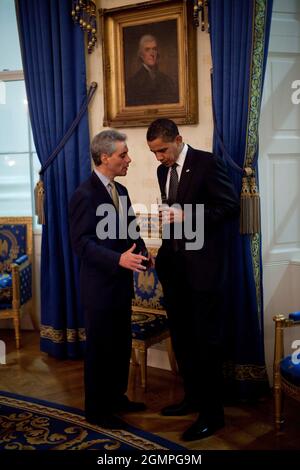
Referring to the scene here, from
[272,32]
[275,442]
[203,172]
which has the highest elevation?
[272,32]

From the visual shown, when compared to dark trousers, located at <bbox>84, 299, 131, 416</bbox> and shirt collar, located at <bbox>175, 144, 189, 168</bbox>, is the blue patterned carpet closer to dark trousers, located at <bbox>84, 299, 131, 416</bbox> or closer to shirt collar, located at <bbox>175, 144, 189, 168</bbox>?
dark trousers, located at <bbox>84, 299, 131, 416</bbox>

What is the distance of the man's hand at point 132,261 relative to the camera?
3.13 meters

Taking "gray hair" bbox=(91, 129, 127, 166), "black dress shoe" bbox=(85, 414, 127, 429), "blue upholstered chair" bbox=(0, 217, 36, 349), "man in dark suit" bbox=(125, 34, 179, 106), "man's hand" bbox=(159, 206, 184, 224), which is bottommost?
"black dress shoe" bbox=(85, 414, 127, 429)

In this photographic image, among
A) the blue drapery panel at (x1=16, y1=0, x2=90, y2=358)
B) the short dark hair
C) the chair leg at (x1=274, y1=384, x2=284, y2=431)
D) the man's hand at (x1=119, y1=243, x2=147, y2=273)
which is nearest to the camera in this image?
the man's hand at (x1=119, y1=243, x2=147, y2=273)

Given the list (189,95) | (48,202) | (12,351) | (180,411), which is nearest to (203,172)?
(189,95)

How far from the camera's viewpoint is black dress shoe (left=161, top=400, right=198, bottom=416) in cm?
358

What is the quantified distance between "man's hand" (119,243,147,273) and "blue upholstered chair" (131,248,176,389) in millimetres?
855

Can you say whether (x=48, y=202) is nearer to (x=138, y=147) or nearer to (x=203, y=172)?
(x=138, y=147)

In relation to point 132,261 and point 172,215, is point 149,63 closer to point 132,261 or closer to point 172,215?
point 172,215

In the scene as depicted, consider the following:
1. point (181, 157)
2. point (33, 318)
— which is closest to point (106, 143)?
point (181, 157)

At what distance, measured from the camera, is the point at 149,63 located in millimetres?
4246

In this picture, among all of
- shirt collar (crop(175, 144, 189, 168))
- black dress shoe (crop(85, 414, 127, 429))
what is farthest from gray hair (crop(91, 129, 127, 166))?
black dress shoe (crop(85, 414, 127, 429))

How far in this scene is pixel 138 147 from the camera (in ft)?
14.4

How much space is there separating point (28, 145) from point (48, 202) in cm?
91
